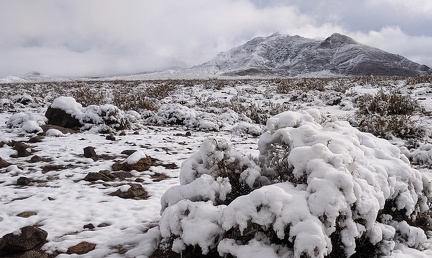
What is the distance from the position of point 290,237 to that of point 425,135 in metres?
7.02

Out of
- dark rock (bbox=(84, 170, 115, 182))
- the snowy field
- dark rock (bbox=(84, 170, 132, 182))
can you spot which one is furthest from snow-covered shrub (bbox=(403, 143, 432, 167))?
dark rock (bbox=(84, 170, 115, 182))

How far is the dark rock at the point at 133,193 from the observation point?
482 cm

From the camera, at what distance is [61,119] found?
9961mm

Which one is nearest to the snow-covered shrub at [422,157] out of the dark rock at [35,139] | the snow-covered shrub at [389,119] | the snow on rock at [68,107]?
the snow-covered shrub at [389,119]

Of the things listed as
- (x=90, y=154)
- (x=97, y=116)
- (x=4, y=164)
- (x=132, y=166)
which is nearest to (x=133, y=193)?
(x=132, y=166)

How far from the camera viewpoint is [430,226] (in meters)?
3.68

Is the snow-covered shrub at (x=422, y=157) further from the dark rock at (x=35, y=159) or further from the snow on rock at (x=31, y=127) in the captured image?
the snow on rock at (x=31, y=127)

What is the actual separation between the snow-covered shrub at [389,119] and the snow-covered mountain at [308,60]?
104019mm

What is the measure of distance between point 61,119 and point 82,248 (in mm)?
7473

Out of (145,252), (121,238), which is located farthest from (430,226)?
(121,238)

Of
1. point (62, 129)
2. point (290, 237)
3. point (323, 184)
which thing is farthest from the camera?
point (62, 129)

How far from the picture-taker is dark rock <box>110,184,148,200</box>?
15.8 feet

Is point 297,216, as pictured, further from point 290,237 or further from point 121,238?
point 121,238

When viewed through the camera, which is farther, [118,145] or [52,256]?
[118,145]
